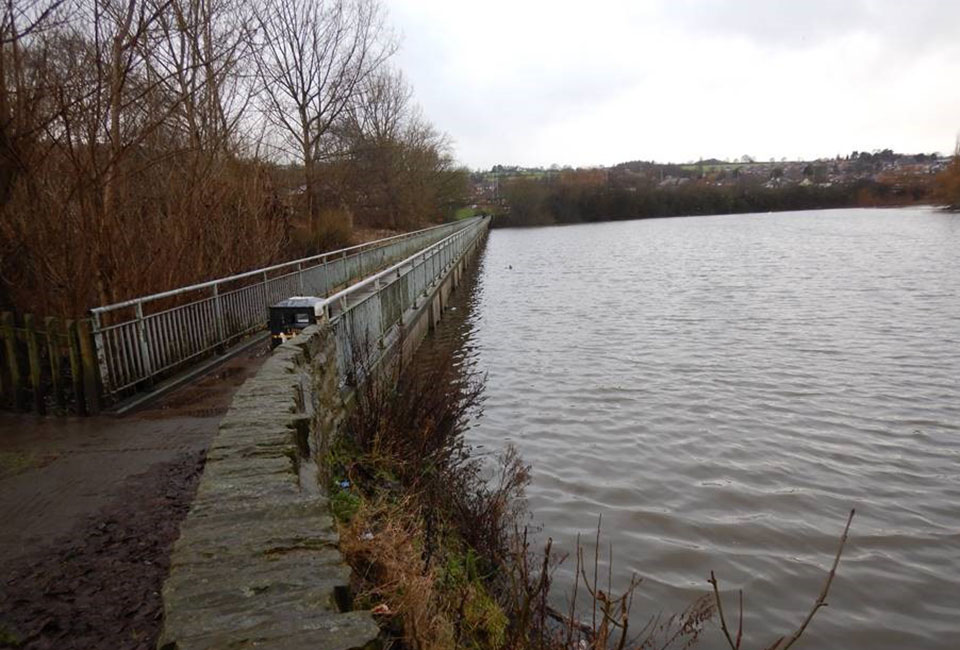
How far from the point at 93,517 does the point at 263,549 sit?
2.39 metres

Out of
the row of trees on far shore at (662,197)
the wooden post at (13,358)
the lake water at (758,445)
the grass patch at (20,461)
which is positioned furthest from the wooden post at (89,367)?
the row of trees on far shore at (662,197)

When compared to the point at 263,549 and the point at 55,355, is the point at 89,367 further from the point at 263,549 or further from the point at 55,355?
the point at 263,549

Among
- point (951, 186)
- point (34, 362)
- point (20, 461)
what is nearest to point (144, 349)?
point (34, 362)

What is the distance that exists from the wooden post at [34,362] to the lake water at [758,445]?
4.66 m

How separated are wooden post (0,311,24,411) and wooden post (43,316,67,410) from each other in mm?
264

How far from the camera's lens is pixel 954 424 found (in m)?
7.93

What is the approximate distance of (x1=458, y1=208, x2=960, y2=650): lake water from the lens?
15.8 ft

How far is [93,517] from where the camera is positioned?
4.00 metres

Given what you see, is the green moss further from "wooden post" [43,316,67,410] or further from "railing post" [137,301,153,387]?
"railing post" [137,301,153,387]

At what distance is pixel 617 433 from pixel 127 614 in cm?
616

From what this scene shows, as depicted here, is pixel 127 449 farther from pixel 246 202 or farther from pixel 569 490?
pixel 246 202

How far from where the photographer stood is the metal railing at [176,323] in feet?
21.2

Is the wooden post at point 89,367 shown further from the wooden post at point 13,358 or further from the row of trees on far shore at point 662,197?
the row of trees on far shore at point 662,197

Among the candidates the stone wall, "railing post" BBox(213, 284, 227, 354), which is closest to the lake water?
the stone wall
